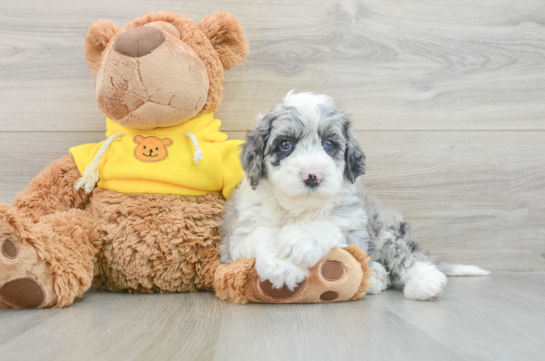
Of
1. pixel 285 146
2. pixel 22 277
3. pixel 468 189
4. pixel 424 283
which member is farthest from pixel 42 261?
pixel 468 189

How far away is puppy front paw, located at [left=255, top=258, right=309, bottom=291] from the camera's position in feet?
5.28

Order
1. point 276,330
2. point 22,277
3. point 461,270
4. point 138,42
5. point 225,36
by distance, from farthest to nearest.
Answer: point 461,270 → point 225,36 → point 138,42 → point 22,277 → point 276,330

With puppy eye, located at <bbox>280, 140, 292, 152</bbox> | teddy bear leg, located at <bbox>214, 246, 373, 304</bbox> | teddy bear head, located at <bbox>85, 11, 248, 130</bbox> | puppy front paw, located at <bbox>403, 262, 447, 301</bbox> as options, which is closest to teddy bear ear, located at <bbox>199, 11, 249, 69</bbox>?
teddy bear head, located at <bbox>85, 11, 248, 130</bbox>

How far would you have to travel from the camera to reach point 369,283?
1.77 metres

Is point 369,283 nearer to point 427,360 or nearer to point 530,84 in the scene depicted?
point 427,360

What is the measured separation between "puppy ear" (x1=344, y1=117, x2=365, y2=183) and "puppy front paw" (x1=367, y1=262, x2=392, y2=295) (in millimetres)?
394

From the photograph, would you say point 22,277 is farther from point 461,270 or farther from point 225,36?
point 461,270

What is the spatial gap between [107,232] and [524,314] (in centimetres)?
163

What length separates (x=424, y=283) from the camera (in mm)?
1800

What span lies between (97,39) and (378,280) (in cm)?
162

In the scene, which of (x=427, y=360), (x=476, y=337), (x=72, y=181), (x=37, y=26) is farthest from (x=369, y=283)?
(x=37, y=26)

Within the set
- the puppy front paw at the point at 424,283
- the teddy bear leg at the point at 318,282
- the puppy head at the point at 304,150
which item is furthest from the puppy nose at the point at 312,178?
the puppy front paw at the point at 424,283

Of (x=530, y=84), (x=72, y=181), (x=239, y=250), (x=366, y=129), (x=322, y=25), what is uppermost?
(x=322, y=25)

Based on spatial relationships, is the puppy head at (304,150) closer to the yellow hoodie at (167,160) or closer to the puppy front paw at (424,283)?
the yellow hoodie at (167,160)
